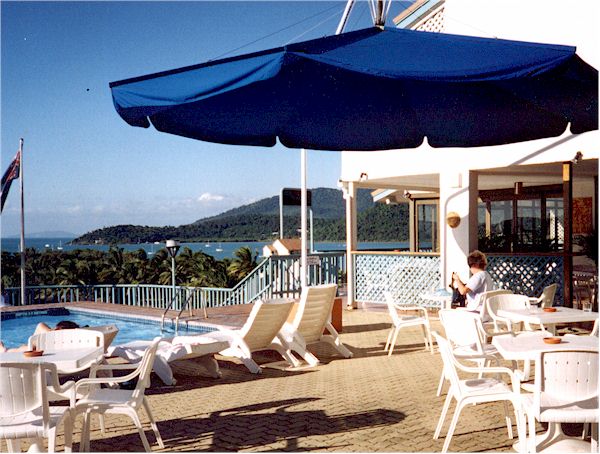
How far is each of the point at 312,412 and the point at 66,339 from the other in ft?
6.71

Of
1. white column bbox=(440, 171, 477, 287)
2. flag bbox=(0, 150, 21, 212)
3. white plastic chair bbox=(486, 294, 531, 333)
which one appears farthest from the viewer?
flag bbox=(0, 150, 21, 212)

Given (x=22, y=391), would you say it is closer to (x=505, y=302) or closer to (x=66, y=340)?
(x=66, y=340)

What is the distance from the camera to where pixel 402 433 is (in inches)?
187

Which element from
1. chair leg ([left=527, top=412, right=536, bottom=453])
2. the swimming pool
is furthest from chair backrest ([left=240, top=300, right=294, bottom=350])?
the swimming pool

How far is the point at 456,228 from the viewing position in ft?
38.8

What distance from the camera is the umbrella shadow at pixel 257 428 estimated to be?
15.0ft

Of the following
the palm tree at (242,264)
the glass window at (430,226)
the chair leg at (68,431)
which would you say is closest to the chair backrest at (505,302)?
the chair leg at (68,431)

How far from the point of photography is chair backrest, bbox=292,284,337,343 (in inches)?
309

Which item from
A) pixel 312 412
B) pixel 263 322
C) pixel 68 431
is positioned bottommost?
pixel 312 412

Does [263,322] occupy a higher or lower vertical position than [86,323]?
higher

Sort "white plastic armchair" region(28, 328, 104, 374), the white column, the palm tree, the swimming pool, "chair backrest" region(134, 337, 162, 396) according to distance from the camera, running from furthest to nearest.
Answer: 1. the palm tree
2. the swimming pool
3. the white column
4. "white plastic armchair" region(28, 328, 104, 374)
5. "chair backrest" region(134, 337, 162, 396)

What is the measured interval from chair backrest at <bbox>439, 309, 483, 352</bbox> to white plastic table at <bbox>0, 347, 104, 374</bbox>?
2.82m

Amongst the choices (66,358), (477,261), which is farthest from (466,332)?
(66,358)

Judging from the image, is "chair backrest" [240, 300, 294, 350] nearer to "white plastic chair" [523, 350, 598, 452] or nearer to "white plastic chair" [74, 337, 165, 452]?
"white plastic chair" [74, 337, 165, 452]
